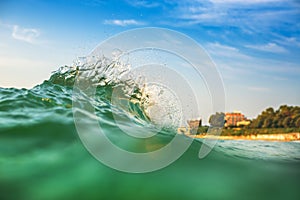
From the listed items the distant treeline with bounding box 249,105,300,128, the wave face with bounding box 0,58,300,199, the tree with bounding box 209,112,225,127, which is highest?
the distant treeline with bounding box 249,105,300,128

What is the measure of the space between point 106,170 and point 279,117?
47.5 m

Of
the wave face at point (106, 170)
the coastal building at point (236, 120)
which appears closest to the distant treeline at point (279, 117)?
the coastal building at point (236, 120)

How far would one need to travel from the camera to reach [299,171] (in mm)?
4496

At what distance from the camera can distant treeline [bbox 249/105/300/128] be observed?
45.0 metres

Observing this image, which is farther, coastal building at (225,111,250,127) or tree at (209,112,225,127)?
A: coastal building at (225,111,250,127)

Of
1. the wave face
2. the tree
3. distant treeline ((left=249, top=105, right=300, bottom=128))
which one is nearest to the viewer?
the wave face

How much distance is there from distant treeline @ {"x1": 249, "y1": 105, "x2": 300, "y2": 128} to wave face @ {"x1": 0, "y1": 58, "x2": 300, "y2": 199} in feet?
137

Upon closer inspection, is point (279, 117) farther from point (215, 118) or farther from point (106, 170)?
point (106, 170)

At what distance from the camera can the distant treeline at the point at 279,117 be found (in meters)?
45.0

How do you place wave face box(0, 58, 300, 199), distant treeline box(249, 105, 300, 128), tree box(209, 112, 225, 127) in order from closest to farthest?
wave face box(0, 58, 300, 199)
tree box(209, 112, 225, 127)
distant treeline box(249, 105, 300, 128)

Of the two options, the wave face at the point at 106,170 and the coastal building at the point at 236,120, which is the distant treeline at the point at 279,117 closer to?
the coastal building at the point at 236,120

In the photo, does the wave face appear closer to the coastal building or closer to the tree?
the tree

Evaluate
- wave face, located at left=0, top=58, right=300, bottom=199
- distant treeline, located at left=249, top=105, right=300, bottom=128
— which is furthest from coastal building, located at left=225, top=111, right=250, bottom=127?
wave face, located at left=0, top=58, right=300, bottom=199

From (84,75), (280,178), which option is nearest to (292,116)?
(84,75)
